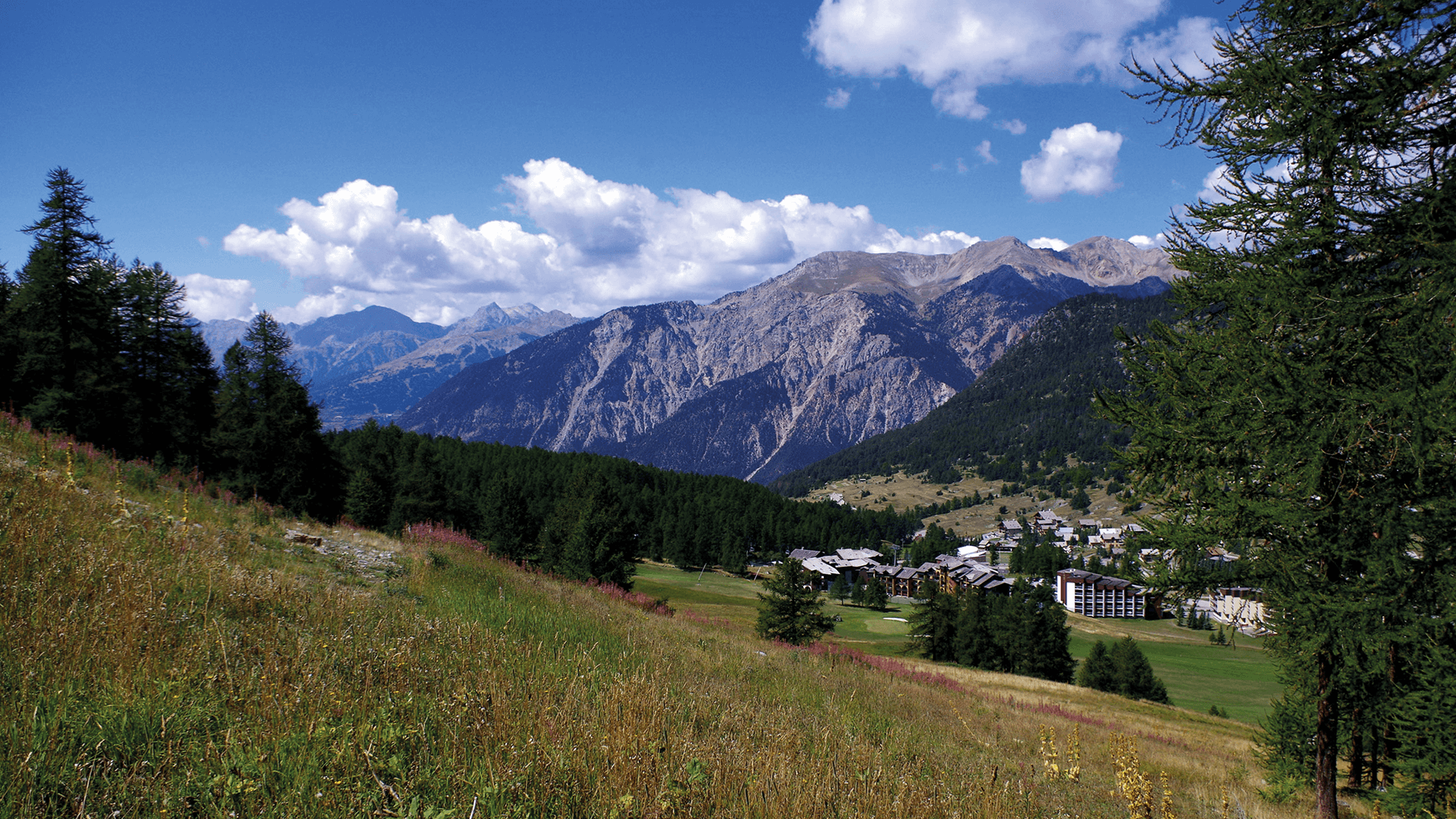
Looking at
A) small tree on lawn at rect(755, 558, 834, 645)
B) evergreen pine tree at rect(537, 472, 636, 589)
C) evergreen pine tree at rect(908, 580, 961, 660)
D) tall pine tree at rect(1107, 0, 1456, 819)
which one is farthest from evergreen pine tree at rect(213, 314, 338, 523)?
evergreen pine tree at rect(908, 580, 961, 660)

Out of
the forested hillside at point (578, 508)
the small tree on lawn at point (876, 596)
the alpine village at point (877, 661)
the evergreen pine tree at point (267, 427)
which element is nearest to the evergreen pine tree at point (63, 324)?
the evergreen pine tree at point (267, 427)

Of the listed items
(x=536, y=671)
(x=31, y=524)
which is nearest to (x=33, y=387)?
(x=31, y=524)

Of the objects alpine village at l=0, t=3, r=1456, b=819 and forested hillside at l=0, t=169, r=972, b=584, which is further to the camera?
forested hillside at l=0, t=169, r=972, b=584

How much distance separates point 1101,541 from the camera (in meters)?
164

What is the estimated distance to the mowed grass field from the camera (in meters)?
48.9

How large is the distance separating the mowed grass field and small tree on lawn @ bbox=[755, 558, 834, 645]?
3013 mm

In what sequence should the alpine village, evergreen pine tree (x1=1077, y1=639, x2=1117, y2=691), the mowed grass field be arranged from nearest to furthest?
the alpine village < evergreen pine tree (x1=1077, y1=639, x2=1117, y2=691) < the mowed grass field

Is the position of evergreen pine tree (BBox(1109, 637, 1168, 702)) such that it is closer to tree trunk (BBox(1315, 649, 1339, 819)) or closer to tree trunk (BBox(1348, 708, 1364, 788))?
tree trunk (BBox(1348, 708, 1364, 788))

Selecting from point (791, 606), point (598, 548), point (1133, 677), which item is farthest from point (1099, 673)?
point (598, 548)

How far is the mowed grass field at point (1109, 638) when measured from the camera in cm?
4894

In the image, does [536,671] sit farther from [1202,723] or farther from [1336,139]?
[1202,723]

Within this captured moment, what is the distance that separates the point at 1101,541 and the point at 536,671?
19266 centimetres

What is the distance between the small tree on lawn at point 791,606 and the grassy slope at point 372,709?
82.6 ft

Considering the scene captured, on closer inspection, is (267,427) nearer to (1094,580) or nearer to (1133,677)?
(1133,677)
